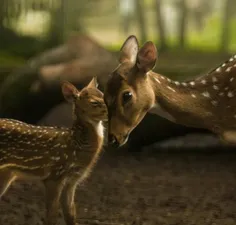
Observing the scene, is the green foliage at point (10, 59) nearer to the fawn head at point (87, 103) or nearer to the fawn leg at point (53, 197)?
the fawn head at point (87, 103)

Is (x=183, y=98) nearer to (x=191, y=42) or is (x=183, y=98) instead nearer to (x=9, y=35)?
(x=191, y=42)

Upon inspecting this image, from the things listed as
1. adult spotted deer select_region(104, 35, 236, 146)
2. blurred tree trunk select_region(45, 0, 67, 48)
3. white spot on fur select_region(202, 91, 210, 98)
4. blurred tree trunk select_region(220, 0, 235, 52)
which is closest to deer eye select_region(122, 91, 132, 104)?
adult spotted deer select_region(104, 35, 236, 146)

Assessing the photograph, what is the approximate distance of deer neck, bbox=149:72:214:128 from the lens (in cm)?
335

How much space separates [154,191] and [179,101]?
1.32 metres

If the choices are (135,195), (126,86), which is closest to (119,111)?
(126,86)

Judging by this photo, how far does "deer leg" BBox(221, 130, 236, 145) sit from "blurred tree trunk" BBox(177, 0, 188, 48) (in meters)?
4.18

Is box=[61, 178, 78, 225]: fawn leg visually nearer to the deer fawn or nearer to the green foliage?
the deer fawn

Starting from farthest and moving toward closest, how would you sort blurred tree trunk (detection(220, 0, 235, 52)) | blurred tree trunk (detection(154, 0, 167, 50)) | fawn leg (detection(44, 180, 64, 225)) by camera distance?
1. blurred tree trunk (detection(220, 0, 235, 52))
2. blurred tree trunk (detection(154, 0, 167, 50))
3. fawn leg (detection(44, 180, 64, 225))

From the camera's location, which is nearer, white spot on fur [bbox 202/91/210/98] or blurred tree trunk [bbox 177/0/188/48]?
white spot on fur [bbox 202/91/210/98]

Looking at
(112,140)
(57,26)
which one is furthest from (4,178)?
(57,26)

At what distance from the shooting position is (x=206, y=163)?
579 centimetres

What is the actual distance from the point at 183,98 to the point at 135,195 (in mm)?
1166

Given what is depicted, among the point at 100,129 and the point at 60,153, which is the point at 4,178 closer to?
the point at 60,153

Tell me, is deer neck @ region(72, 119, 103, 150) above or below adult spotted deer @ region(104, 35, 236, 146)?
below
